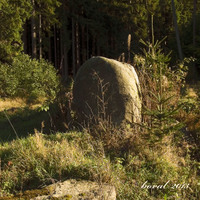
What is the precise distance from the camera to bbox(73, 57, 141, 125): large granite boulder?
7066 millimetres

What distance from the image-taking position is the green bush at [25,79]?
54.2 feet

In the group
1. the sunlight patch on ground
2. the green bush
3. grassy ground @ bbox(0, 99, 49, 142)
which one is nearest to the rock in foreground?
grassy ground @ bbox(0, 99, 49, 142)

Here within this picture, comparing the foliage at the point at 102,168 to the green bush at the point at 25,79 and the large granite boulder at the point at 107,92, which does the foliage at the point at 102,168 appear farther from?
the green bush at the point at 25,79

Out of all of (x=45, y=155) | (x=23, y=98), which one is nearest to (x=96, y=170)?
(x=45, y=155)

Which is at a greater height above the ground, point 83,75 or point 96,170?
point 83,75

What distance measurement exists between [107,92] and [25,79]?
11.0 meters

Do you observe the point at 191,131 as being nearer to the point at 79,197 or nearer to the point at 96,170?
the point at 96,170

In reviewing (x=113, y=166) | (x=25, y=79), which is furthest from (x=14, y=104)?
A: (x=113, y=166)

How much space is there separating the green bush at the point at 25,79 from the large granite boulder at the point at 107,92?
8.34 m

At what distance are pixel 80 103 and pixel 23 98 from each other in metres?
9.67

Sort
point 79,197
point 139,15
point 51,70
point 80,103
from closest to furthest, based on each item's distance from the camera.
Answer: point 79,197
point 80,103
point 51,70
point 139,15

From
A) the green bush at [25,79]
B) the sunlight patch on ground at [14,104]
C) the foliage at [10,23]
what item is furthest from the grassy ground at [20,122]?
the foliage at [10,23]

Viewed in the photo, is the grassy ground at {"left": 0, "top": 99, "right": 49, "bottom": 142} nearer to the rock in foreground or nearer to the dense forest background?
the rock in foreground

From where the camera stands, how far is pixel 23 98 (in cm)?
1673
